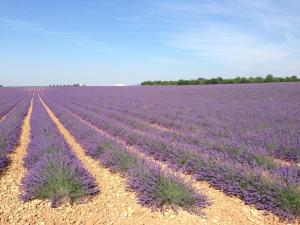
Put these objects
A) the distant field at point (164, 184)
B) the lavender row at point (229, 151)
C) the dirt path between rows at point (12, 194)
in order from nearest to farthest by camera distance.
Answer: the distant field at point (164, 184) → the dirt path between rows at point (12, 194) → the lavender row at point (229, 151)

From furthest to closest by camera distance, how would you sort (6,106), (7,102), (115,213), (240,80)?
(240,80) → (7,102) → (6,106) → (115,213)

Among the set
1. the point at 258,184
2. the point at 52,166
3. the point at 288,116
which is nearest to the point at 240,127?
the point at 288,116

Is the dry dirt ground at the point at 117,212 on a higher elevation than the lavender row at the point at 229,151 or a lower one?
lower

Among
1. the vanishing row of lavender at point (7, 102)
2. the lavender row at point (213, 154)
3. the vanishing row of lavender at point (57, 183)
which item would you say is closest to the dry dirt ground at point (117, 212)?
the vanishing row of lavender at point (57, 183)

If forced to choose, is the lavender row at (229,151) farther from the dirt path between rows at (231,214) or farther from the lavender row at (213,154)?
the dirt path between rows at (231,214)

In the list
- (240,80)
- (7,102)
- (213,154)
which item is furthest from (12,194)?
(240,80)

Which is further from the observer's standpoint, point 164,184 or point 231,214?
point 164,184

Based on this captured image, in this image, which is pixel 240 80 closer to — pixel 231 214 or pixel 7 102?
pixel 7 102

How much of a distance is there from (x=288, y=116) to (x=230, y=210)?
295 inches

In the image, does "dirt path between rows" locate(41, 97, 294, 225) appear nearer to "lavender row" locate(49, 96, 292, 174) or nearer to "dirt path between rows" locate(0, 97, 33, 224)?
"lavender row" locate(49, 96, 292, 174)

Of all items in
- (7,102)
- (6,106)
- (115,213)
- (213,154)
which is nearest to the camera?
(115,213)

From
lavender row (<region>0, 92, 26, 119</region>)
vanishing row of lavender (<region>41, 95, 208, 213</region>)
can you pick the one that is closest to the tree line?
lavender row (<region>0, 92, 26, 119</region>)

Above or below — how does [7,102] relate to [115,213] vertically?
below

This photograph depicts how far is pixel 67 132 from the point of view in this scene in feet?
36.7
